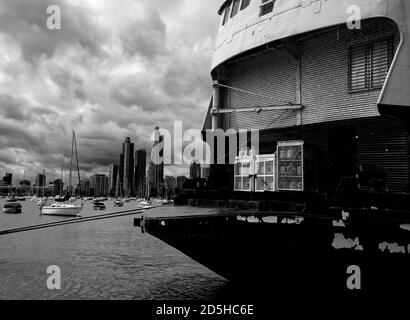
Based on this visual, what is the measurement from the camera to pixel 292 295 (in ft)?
30.5

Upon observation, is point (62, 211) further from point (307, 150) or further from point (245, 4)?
point (307, 150)

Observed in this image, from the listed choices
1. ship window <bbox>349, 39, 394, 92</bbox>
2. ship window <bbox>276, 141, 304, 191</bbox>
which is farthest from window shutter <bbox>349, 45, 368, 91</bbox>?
ship window <bbox>276, 141, 304, 191</bbox>

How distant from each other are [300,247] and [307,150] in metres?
5.78

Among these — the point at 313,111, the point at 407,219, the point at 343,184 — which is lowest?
the point at 407,219

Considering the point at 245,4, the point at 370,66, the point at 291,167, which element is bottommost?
the point at 291,167

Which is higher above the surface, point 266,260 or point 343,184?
point 343,184

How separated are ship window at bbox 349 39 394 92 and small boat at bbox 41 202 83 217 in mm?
61389

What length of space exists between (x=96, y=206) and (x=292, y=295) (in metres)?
101

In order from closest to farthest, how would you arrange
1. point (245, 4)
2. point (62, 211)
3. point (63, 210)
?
point (245, 4) < point (63, 210) < point (62, 211)

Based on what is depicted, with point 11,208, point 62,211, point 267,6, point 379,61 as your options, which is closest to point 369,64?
point 379,61

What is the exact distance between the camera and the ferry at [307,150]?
621cm

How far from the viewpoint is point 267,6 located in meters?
11.4
